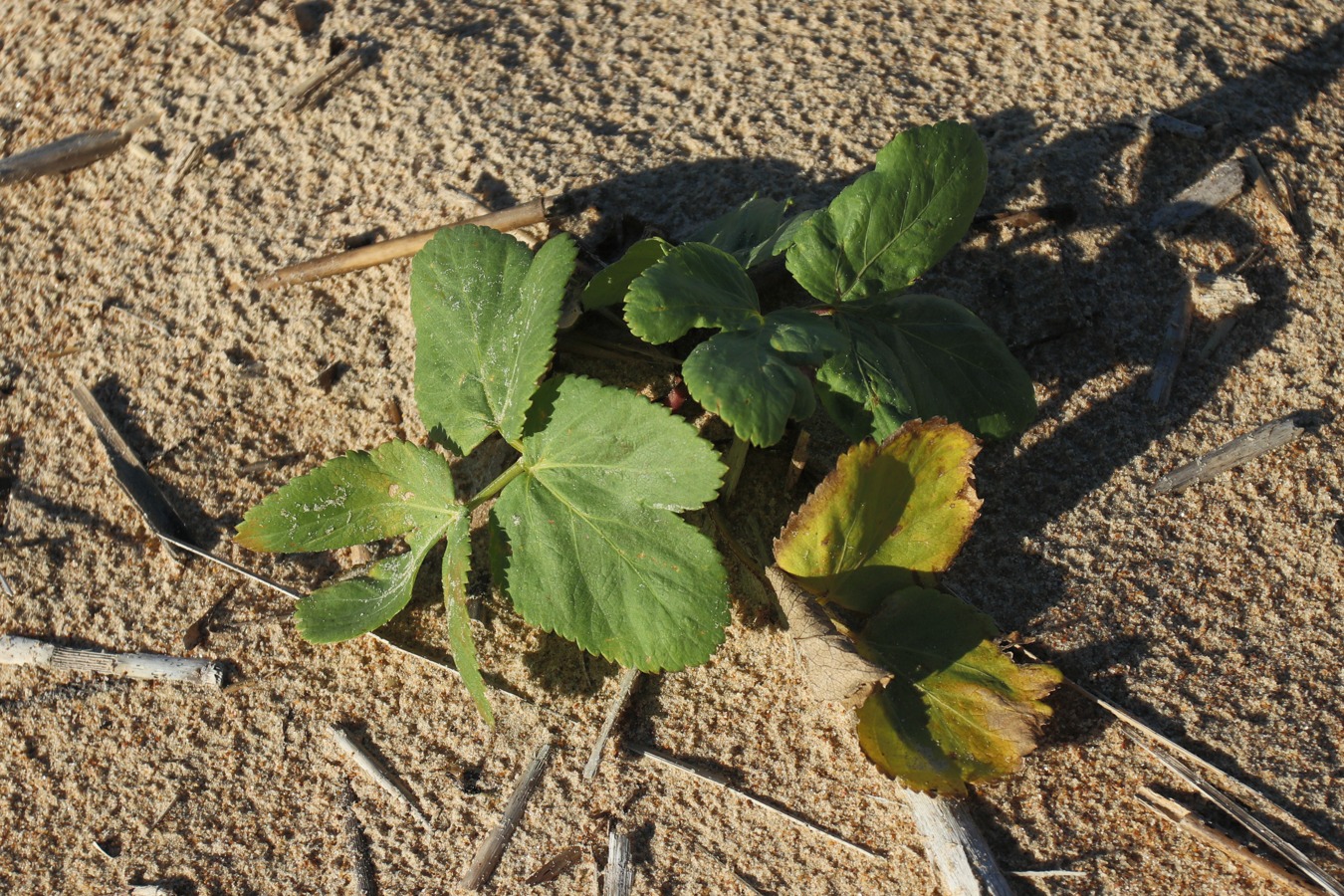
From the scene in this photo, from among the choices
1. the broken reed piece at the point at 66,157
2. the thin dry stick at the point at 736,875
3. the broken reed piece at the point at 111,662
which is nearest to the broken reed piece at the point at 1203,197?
the thin dry stick at the point at 736,875

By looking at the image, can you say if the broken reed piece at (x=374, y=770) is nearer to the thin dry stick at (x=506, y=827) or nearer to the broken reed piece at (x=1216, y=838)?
the thin dry stick at (x=506, y=827)

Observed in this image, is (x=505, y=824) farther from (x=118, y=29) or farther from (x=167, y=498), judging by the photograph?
(x=118, y=29)

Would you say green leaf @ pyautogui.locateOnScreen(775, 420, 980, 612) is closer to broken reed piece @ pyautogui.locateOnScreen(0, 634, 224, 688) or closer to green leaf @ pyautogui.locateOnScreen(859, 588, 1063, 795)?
green leaf @ pyautogui.locateOnScreen(859, 588, 1063, 795)

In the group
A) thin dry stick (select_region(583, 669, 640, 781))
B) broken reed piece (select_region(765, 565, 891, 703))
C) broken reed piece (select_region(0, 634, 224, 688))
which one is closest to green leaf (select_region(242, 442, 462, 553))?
broken reed piece (select_region(0, 634, 224, 688))

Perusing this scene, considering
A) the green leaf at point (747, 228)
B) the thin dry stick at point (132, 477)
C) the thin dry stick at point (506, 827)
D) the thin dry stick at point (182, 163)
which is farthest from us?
the thin dry stick at point (182, 163)

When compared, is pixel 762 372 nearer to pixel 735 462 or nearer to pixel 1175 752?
pixel 735 462

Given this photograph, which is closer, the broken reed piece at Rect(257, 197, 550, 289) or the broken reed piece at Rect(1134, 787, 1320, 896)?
the broken reed piece at Rect(1134, 787, 1320, 896)

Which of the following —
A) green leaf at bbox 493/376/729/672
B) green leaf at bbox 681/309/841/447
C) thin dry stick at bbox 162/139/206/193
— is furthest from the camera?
thin dry stick at bbox 162/139/206/193
